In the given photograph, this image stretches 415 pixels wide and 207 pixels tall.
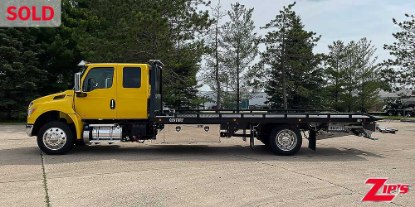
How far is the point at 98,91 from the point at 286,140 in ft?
17.8

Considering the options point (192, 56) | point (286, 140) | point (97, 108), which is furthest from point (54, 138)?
point (192, 56)

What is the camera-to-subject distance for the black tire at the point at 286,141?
10.9 metres

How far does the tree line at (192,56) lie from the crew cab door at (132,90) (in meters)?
10.1

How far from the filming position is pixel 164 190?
6.71 m

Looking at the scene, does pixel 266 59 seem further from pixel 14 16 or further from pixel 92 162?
pixel 92 162

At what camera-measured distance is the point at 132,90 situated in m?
10.6

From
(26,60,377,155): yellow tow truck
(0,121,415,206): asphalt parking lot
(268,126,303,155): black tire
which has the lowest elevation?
(0,121,415,206): asphalt parking lot

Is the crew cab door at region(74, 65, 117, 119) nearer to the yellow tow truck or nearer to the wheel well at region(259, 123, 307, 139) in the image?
the yellow tow truck

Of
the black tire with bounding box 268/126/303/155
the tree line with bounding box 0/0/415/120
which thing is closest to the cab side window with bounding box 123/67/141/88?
the black tire with bounding box 268/126/303/155

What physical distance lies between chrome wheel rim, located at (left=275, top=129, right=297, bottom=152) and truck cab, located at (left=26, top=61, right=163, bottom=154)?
11.9ft

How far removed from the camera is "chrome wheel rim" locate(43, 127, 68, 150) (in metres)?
10.4

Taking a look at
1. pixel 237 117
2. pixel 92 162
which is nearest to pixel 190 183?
pixel 92 162

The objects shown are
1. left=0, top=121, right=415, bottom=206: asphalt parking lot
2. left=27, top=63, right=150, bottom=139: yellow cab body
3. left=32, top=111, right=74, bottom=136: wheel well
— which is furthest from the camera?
left=32, top=111, right=74, bottom=136: wheel well

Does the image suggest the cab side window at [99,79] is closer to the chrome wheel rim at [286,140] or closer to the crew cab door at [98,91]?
the crew cab door at [98,91]
